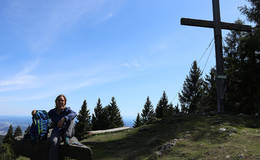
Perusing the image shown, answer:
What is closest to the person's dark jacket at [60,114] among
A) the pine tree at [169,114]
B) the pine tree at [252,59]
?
the pine tree at [169,114]

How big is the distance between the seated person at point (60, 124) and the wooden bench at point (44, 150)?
11 centimetres

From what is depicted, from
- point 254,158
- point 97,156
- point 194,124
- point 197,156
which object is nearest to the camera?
point 254,158

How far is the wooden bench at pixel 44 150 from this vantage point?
3026 mm

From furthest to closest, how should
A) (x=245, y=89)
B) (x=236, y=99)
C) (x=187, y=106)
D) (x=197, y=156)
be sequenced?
(x=187, y=106)
(x=236, y=99)
(x=245, y=89)
(x=197, y=156)

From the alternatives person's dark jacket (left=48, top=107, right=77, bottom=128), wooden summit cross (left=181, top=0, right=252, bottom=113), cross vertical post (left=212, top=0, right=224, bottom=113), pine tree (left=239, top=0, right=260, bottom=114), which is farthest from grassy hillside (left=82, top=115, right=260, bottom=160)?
pine tree (left=239, top=0, right=260, bottom=114)

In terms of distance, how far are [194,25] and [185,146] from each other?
6.44m

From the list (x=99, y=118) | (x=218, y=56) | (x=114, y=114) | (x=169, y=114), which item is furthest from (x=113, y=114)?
(x=218, y=56)

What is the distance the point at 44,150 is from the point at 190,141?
16.2ft

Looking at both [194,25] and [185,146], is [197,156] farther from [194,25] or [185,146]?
[194,25]

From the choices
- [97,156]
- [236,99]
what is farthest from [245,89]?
Answer: [97,156]

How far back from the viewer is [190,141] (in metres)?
7.00

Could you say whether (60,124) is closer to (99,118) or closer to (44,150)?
(44,150)

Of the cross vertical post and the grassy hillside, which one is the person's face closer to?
the grassy hillside

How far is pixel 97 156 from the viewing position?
24.3 feet
